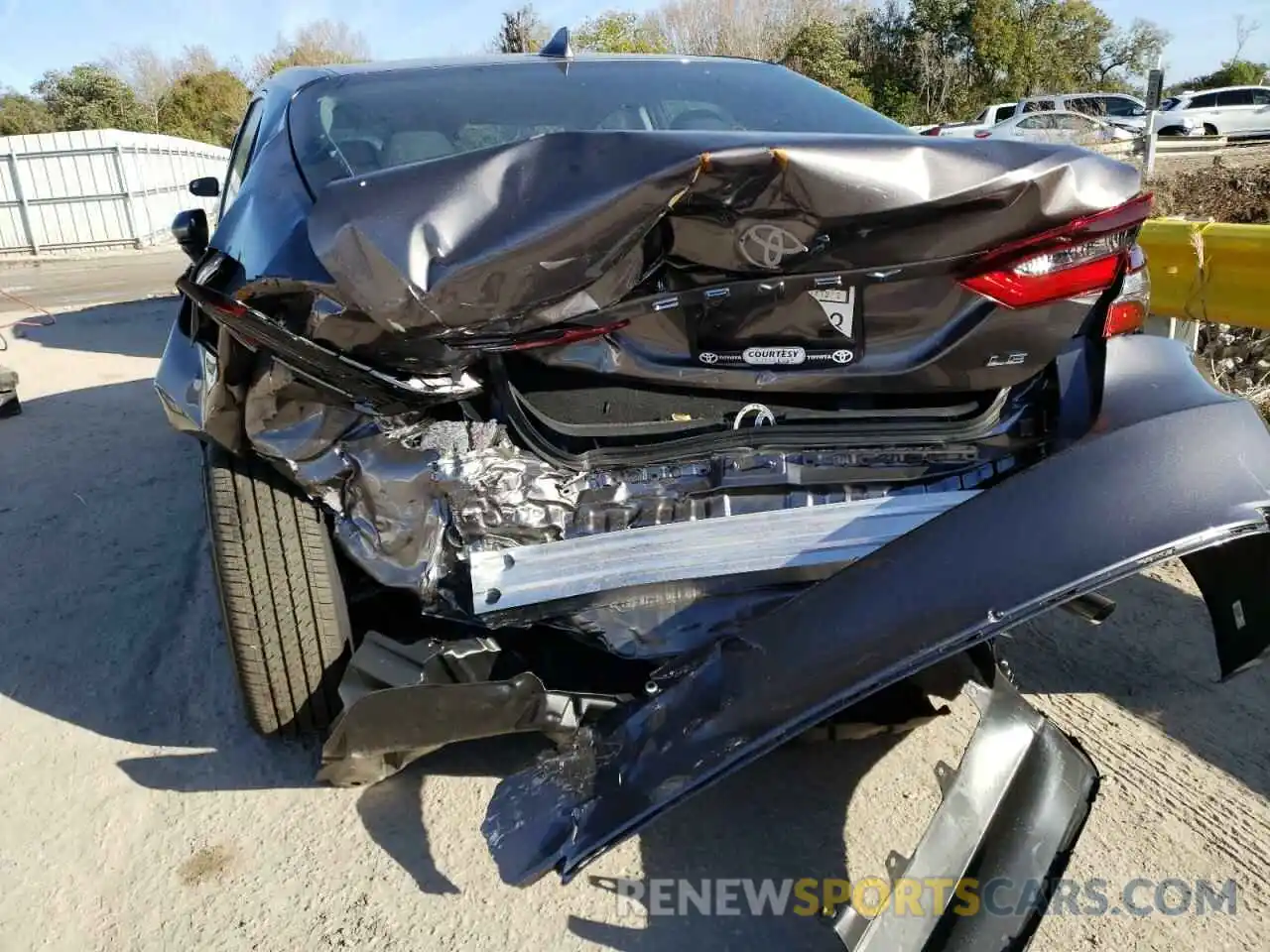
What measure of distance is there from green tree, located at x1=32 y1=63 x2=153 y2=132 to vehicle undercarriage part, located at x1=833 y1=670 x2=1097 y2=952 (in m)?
38.4

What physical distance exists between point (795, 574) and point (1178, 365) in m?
1.00

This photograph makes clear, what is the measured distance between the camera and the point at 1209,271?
400 centimetres

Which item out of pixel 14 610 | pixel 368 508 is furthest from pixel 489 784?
pixel 14 610

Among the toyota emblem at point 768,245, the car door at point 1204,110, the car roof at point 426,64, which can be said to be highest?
the car roof at point 426,64

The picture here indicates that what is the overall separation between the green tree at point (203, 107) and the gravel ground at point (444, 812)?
37824mm

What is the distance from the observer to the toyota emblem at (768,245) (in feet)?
5.93

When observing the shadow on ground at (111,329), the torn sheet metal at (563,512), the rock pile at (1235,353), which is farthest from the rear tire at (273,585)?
the shadow on ground at (111,329)

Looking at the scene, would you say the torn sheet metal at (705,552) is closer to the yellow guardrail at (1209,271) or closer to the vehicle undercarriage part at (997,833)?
the vehicle undercarriage part at (997,833)

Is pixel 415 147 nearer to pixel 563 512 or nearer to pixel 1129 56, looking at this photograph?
pixel 563 512

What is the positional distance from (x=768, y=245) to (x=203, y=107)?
4099 centimetres

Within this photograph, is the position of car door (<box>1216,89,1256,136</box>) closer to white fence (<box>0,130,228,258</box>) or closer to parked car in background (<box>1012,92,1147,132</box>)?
parked car in background (<box>1012,92,1147,132</box>)

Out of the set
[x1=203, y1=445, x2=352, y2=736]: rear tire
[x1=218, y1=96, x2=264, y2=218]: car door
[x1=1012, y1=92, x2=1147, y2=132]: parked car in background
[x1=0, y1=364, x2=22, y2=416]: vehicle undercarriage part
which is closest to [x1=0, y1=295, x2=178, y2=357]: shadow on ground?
[x1=0, y1=364, x2=22, y2=416]: vehicle undercarriage part

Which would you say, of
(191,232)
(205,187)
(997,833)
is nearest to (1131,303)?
(997,833)

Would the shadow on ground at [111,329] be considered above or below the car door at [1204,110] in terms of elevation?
below
